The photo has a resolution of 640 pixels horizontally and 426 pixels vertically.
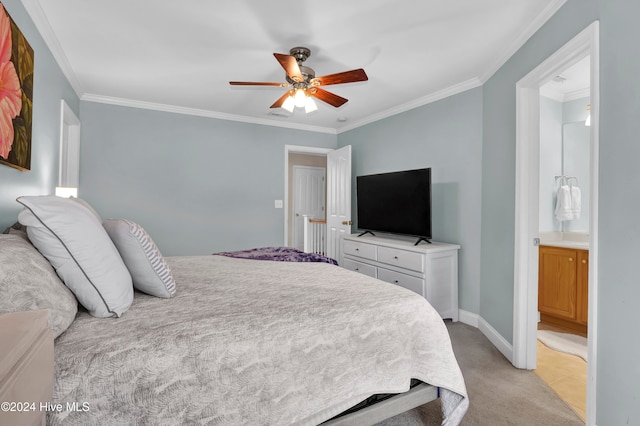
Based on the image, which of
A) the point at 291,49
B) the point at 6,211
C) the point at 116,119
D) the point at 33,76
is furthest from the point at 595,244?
the point at 116,119

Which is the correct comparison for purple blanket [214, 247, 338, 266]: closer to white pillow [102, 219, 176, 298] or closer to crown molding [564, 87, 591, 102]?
white pillow [102, 219, 176, 298]

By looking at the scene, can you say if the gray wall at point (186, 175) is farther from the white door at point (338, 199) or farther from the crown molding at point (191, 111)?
the white door at point (338, 199)

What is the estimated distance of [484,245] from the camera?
10.2 feet

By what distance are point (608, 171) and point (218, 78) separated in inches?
126

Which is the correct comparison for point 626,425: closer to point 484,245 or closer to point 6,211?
point 484,245

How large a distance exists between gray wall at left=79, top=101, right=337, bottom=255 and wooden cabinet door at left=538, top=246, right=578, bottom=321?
335cm

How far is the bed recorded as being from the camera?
1.00 m

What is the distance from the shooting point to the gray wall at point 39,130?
1.89m

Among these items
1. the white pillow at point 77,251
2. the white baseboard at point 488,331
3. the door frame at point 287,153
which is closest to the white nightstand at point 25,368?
the white pillow at point 77,251

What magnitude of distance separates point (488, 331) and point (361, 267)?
5.34 ft

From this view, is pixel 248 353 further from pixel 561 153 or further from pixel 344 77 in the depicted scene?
pixel 561 153

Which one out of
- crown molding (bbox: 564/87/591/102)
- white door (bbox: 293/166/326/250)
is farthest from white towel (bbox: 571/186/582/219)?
white door (bbox: 293/166/326/250)

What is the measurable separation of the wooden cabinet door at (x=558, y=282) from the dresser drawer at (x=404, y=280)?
1.34 meters

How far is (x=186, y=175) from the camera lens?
4305 millimetres
